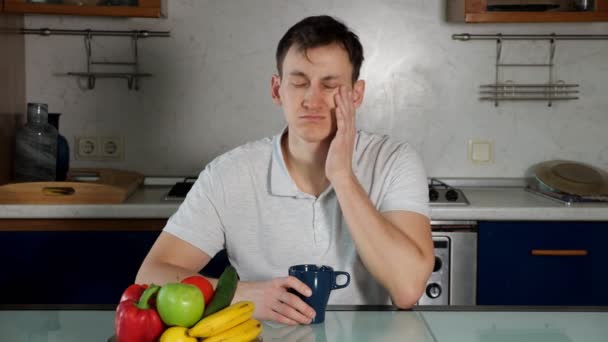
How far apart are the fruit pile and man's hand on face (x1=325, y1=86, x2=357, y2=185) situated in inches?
29.0

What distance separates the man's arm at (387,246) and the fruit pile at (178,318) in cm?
62

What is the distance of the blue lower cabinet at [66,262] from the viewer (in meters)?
2.85

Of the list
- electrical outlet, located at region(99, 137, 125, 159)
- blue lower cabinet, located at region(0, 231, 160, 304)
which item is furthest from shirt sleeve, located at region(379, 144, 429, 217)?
electrical outlet, located at region(99, 137, 125, 159)

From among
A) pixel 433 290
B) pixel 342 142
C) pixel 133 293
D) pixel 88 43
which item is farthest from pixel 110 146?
pixel 133 293

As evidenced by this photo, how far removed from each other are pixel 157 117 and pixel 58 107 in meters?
0.39

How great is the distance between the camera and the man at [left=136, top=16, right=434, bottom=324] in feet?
6.38

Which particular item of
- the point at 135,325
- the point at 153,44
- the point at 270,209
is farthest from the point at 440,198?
the point at 135,325

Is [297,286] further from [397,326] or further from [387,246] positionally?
[387,246]

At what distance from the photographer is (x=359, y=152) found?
223cm

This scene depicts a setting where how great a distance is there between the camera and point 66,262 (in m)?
2.87

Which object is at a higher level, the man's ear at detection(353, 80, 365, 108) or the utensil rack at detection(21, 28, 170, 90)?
the utensil rack at detection(21, 28, 170, 90)

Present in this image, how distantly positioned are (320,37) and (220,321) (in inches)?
38.3

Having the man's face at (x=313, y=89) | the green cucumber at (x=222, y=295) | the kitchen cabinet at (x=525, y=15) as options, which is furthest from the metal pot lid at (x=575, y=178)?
the green cucumber at (x=222, y=295)

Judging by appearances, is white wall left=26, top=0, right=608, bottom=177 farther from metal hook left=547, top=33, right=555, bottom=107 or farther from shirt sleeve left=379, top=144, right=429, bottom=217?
shirt sleeve left=379, top=144, right=429, bottom=217
